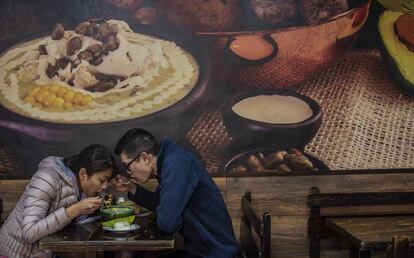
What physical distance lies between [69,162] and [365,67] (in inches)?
94.7

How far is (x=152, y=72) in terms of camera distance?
15.2 feet

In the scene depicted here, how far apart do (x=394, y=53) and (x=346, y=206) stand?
4.17 ft

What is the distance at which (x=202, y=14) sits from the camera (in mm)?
4629

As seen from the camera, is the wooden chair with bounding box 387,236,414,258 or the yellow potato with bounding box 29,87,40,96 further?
the yellow potato with bounding box 29,87,40,96

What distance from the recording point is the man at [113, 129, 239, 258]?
3.44m

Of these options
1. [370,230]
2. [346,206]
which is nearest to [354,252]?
[346,206]

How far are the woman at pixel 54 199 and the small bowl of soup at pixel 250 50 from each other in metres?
1.36

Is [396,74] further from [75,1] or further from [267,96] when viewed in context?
[75,1]

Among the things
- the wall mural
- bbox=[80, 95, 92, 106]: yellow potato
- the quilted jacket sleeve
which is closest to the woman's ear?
the quilted jacket sleeve

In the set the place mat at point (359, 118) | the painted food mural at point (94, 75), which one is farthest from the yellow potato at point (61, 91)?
the place mat at point (359, 118)

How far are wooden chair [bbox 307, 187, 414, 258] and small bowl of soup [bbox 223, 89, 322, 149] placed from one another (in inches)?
17.3

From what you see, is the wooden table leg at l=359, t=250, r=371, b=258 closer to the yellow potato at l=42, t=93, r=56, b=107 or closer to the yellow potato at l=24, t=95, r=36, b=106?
the yellow potato at l=42, t=93, r=56, b=107

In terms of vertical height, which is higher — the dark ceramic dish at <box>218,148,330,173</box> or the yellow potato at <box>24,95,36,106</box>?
the yellow potato at <box>24,95,36,106</box>

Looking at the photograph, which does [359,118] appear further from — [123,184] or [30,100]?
[30,100]
